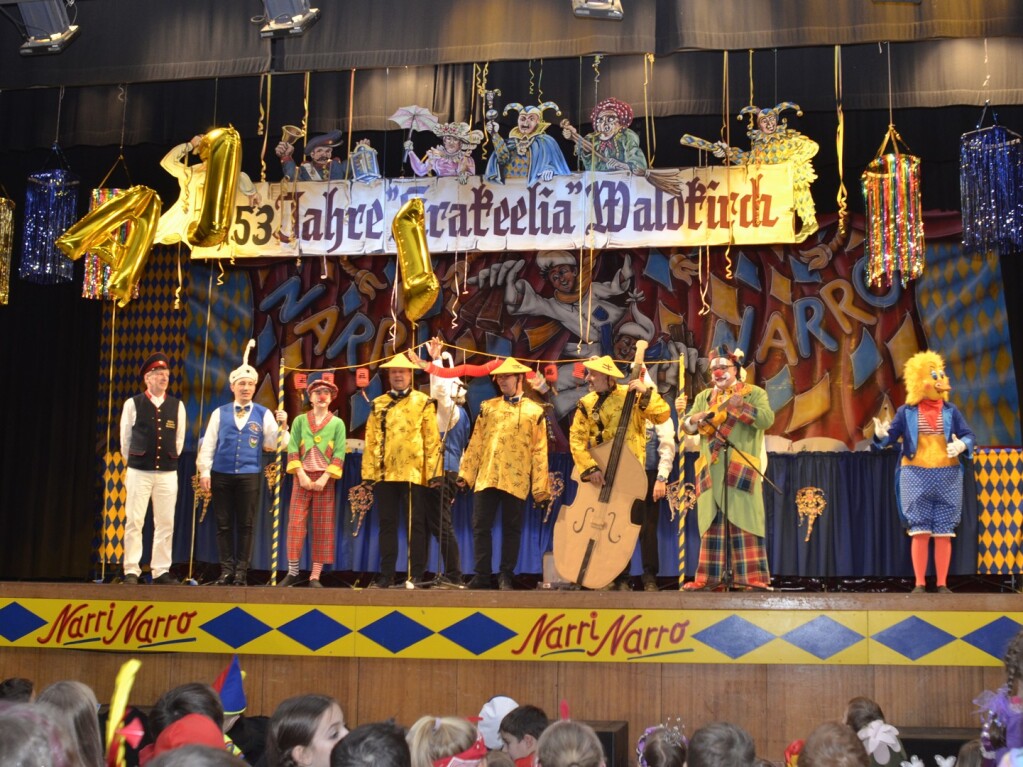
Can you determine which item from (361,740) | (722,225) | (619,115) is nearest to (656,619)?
(722,225)

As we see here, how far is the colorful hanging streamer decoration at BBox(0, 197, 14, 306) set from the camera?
8.40 meters

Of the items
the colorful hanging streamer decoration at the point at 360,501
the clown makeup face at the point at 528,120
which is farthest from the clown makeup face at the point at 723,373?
the colorful hanging streamer decoration at the point at 360,501

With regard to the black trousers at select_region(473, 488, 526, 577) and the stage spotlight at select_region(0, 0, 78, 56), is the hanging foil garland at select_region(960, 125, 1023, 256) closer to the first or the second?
the black trousers at select_region(473, 488, 526, 577)

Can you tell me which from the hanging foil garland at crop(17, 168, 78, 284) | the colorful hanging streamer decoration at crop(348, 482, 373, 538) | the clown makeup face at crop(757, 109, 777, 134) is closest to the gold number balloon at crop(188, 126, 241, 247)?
the hanging foil garland at crop(17, 168, 78, 284)

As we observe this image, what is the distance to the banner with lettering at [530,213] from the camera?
8.09 m

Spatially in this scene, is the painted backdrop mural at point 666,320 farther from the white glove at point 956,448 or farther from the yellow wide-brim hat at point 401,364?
the white glove at point 956,448

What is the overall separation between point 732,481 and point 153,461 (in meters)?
3.57

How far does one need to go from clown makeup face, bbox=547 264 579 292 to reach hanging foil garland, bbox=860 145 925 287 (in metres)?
2.34

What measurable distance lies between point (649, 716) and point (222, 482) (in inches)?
121

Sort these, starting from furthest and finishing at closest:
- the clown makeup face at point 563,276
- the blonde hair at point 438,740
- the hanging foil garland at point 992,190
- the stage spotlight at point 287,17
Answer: the clown makeup face at point 563,276 < the hanging foil garland at point 992,190 < the stage spotlight at point 287,17 < the blonde hair at point 438,740

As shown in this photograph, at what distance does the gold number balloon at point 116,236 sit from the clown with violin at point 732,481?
3.36 metres

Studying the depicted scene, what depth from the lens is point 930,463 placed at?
22.7 ft

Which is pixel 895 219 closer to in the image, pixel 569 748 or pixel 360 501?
pixel 360 501

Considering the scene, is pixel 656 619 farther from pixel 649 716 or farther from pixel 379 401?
pixel 379 401
